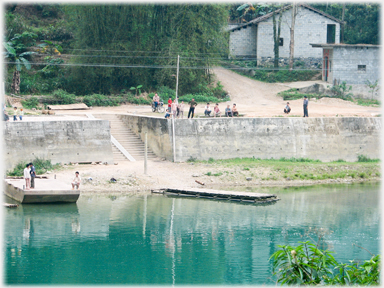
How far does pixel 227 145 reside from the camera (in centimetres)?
3462

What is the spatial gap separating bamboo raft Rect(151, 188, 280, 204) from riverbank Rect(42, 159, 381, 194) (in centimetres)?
132

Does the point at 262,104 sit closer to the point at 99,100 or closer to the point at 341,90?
the point at 341,90

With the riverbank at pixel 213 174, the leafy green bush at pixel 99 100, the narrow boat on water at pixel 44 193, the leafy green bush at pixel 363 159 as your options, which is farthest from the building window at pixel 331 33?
the narrow boat on water at pixel 44 193

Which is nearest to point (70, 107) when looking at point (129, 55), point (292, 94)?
point (129, 55)

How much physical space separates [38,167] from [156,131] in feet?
25.4

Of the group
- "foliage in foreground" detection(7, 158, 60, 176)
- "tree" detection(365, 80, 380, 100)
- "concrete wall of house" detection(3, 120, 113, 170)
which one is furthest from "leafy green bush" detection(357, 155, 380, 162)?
"foliage in foreground" detection(7, 158, 60, 176)

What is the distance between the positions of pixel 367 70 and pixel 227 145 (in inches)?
813

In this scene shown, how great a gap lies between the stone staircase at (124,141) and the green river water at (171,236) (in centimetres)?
534

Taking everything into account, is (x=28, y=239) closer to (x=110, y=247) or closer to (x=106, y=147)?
(x=110, y=247)

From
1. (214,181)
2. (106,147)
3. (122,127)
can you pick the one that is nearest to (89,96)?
(122,127)

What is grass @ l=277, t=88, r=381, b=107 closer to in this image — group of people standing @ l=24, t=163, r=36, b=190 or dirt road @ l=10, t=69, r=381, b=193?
dirt road @ l=10, t=69, r=381, b=193

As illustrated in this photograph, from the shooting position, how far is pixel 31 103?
4016cm

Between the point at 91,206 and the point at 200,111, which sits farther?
the point at 200,111

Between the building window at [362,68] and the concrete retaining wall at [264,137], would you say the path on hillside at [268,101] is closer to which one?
the concrete retaining wall at [264,137]
